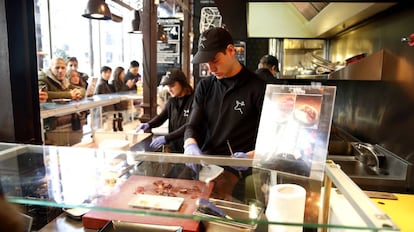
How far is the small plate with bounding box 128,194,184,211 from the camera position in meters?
0.95

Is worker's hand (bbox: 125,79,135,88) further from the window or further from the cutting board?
the cutting board

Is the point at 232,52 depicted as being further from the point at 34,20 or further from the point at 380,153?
the point at 380,153

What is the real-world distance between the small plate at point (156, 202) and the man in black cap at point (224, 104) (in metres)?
0.74

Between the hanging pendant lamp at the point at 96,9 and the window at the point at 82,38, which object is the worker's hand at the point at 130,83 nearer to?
the window at the point at 82,38

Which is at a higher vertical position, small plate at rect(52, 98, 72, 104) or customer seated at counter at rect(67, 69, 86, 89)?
customer seated at counter at rect(67, 69, 86, 89)

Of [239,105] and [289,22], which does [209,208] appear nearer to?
[239,105]

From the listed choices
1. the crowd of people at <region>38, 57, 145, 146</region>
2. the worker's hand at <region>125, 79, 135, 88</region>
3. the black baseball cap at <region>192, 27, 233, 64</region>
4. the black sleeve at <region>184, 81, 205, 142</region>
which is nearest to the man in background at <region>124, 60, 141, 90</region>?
the worker's hand at <region>125, 79, 135, 88</region>

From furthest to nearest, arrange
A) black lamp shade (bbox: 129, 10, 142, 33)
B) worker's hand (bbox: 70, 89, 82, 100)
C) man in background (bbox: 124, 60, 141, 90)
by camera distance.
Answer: man in background (bbox: 124, 60, 141, 90) < worker's hand (bbox: 70, 89, 82, 100) < black lamp shade (bbox: 129, 10, 142, 33)

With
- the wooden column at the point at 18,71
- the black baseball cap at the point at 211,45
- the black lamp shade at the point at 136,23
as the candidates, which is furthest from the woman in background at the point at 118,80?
the wooden column at the point at 18,71

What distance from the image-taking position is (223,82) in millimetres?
1994

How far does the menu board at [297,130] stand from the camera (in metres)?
0.95

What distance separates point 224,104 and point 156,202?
1.06m

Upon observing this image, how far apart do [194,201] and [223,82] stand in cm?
107

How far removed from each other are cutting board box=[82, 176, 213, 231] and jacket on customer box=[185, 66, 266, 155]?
75 centimetres
